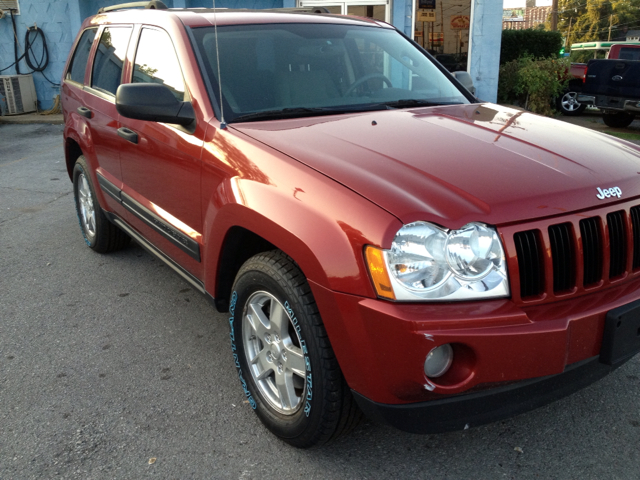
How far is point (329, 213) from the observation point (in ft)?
6.81

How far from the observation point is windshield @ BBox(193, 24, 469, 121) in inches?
119

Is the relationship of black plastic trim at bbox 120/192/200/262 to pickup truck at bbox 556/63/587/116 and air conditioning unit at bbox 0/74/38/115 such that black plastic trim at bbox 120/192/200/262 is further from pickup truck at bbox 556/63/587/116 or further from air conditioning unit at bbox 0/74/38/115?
pickup truck at bbox 556/63/587/116

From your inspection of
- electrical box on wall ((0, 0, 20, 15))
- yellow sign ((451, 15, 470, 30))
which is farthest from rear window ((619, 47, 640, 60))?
electrical box on wall ((0, 0, 20, 15))

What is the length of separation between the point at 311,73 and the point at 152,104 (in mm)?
895

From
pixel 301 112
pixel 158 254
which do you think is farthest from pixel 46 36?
pixel 301 112

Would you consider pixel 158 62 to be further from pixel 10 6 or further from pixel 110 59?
pixel 10 6

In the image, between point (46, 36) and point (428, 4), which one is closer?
point (428, 4)

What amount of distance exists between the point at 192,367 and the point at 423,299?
1676 mm

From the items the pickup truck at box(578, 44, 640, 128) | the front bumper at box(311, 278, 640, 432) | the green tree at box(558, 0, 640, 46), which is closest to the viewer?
the front bumper at box(311, 278, 640, 432)

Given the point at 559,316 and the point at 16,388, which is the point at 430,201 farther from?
the point at 16,388

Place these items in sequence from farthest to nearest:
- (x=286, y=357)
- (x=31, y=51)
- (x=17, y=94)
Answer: (x=31, y=51) < (x=17, y=94) < (x=286, y=357)

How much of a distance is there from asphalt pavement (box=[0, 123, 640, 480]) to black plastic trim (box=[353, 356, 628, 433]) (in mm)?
426

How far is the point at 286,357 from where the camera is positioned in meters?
2.47

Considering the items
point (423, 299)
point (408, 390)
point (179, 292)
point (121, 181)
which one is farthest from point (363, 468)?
point (121, 181)
